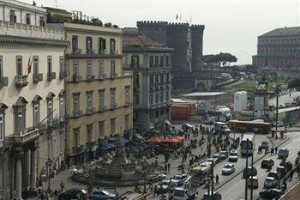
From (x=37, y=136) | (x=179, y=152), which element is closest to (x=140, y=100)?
(x=179, y=152)

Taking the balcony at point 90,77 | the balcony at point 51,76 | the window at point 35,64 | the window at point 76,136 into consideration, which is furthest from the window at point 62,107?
the window at point 35,64

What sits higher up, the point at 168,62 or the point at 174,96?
the point at 168,62

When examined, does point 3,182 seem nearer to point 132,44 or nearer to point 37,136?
point 37,136

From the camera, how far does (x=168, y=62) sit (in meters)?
103

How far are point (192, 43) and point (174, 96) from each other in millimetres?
35872

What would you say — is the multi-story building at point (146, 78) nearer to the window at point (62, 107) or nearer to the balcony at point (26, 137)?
the window at point (62, 107)

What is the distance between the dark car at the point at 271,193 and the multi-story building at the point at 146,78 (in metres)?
41.8

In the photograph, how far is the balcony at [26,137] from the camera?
51.3m

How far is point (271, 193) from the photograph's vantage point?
5309 centimetres

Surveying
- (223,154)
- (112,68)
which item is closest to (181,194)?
(223,154)

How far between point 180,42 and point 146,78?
76.3m

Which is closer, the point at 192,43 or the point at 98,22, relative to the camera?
the point at 98,22

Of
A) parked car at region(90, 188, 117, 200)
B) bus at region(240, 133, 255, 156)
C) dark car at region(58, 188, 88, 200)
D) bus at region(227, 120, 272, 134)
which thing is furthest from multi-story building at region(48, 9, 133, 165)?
bus at region(227, 120, 272, 134)

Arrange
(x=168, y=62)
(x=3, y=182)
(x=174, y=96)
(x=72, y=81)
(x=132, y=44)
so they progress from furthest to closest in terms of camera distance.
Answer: (x=174, y=96) → (x=168, y=62) → (x=132, y=44) → (x=72, y=81) → (x=3, y=182)
